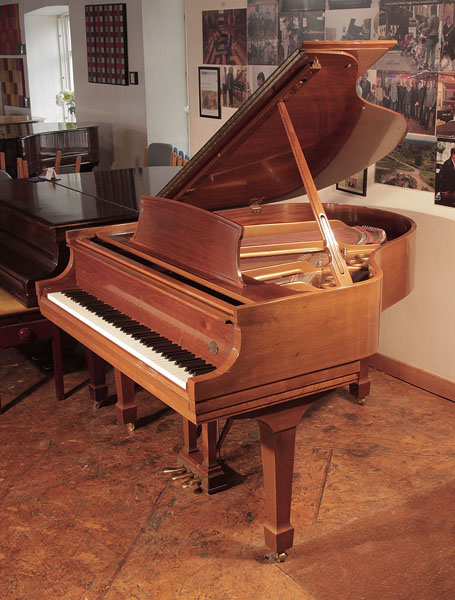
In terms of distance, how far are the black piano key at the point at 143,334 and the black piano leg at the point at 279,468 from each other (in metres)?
0.28

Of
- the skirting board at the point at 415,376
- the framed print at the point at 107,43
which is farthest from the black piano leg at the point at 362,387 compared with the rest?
the framed print at the point at 107,43

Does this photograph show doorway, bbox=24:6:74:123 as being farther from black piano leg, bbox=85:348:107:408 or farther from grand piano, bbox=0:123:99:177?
black piano leg, bbox=85:348:107:408

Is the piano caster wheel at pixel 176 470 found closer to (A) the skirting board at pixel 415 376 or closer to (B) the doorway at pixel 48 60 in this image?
(A) the skirting board at pixel 415 376

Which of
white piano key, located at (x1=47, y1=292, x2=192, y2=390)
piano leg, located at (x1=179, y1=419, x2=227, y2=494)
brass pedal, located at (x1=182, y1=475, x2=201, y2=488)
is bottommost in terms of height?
brass pedal, located at (x1=182, y1=475, x2=201, y2=488)

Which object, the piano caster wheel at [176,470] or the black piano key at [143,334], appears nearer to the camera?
the black piano key at [143,334]

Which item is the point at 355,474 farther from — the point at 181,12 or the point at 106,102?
the point at 106,102

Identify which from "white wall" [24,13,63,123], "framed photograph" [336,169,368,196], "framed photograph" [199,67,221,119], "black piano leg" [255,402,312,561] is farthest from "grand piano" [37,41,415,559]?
"white wall" [24,13,63,123]

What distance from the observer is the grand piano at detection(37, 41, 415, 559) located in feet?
7.75

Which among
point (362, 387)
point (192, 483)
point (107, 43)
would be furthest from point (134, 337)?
point (107, 43)

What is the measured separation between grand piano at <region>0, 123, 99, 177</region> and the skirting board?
5653 millimetres

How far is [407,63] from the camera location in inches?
150

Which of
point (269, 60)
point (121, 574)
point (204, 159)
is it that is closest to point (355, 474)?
point (121, 574)

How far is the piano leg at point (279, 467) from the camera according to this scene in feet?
8.21

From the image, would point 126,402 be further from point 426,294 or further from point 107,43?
point 107,43
